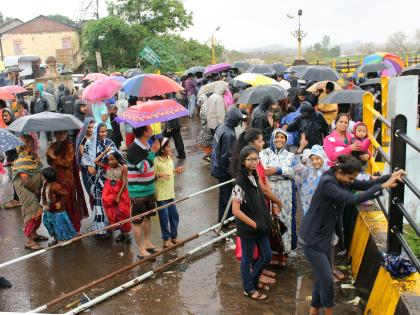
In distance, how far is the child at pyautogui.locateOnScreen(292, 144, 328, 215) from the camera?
5.57 metres

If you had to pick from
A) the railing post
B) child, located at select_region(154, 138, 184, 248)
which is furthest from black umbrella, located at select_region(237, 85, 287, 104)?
the railing post

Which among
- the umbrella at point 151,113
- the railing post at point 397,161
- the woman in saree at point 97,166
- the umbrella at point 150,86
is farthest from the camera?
the umbrella at point 150,86

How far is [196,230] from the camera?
282 inches

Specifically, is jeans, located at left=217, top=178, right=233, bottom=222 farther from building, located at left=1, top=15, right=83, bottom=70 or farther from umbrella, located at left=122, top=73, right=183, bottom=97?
building, located at left=1, top=15, right=83, bottom=70

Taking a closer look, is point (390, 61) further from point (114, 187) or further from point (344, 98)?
point (114, 187)

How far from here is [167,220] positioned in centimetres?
639

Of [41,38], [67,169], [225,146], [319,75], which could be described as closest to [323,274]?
[225,146]

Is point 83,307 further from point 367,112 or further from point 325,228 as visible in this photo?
point 367,112

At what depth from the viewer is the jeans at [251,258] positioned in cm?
495

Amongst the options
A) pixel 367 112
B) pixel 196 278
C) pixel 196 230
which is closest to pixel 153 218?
pixel 196 230

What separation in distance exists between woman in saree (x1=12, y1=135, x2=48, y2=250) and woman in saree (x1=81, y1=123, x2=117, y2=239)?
2.18ft

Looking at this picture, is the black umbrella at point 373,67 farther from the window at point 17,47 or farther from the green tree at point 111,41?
the window at point 17,47

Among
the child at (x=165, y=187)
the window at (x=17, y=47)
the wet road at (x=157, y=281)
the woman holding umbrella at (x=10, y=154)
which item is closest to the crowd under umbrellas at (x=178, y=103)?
the child at (x=165, y=187)

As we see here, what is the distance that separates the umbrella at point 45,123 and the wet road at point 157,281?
5.47ft
